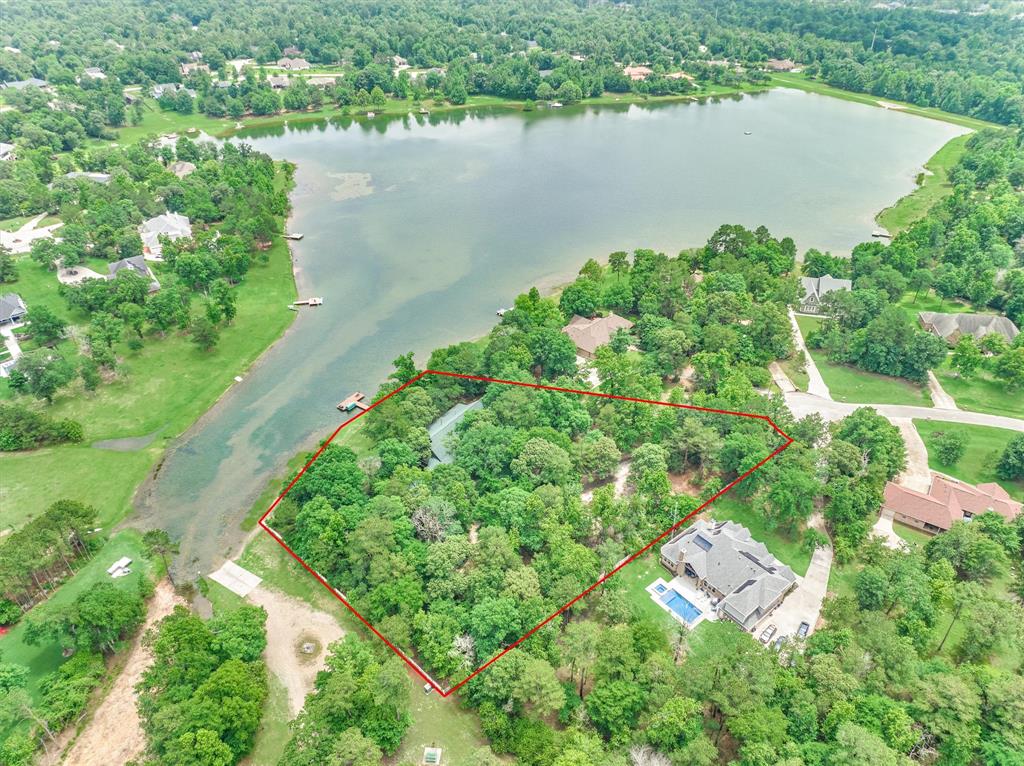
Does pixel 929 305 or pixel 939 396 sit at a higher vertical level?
pixel 929 305

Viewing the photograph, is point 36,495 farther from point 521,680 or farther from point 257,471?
point 521,680

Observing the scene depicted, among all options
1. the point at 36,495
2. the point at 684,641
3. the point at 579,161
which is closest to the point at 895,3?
the point at 579,161

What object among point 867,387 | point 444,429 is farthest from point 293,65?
point 867,387

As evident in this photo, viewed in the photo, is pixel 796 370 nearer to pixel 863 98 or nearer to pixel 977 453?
pixel 977 453

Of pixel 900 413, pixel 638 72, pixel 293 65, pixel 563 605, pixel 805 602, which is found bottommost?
pixel 805 602

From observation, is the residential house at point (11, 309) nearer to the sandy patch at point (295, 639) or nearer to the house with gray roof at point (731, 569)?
the sandy patch at point (295, 639)

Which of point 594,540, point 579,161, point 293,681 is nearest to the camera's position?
point 293,681
